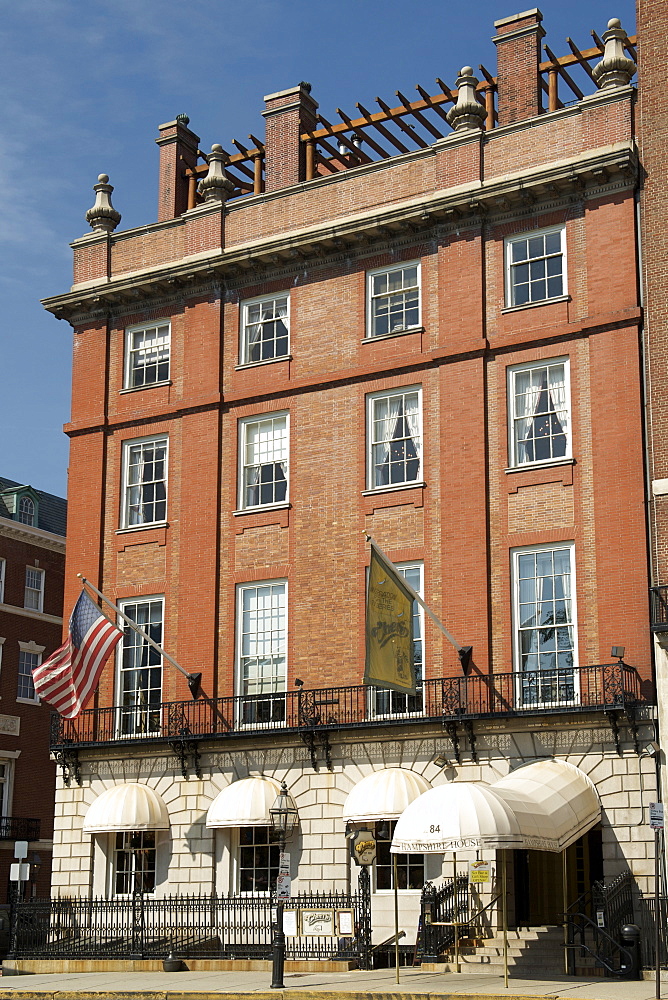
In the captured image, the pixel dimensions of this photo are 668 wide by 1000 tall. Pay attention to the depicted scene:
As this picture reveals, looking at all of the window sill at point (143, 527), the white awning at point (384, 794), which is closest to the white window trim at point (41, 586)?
the window sill at point (143, 527)

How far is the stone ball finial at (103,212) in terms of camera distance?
1558 inches

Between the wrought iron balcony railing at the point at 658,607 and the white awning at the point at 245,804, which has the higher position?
the wrought iron balcony railing at the point at 658,607

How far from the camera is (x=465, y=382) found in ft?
105

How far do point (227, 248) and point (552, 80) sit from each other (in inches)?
368

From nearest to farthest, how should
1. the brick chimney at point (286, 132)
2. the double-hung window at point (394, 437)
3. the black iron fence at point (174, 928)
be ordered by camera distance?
the black iron fence at point (174, 928) → the double-hung window at point (394, 437) → the brick chimney at point (286, 132)

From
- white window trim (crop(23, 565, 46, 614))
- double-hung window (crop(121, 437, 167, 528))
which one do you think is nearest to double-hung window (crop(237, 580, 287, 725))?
double-hung window (crop(121, 437, 167, 528))

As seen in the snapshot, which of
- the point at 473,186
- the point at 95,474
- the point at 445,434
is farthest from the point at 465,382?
the point at 95,474

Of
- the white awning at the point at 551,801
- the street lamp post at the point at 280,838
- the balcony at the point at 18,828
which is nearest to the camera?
the white awning at the point at 551,801

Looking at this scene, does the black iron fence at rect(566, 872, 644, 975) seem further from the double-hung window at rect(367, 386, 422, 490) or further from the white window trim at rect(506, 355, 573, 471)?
the double-hung window at rect(367, 386, 422, 490)

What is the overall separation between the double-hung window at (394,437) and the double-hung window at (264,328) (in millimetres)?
3389

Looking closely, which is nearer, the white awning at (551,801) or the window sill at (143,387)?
the white awning at (551,801)

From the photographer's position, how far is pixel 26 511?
58.3 metres

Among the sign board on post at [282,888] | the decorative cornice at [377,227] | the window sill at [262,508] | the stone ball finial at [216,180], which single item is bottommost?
the sign board on post at [282,888]

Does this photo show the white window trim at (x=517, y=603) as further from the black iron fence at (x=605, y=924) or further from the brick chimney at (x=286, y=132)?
the brick chimney at (x=286, y=132)
